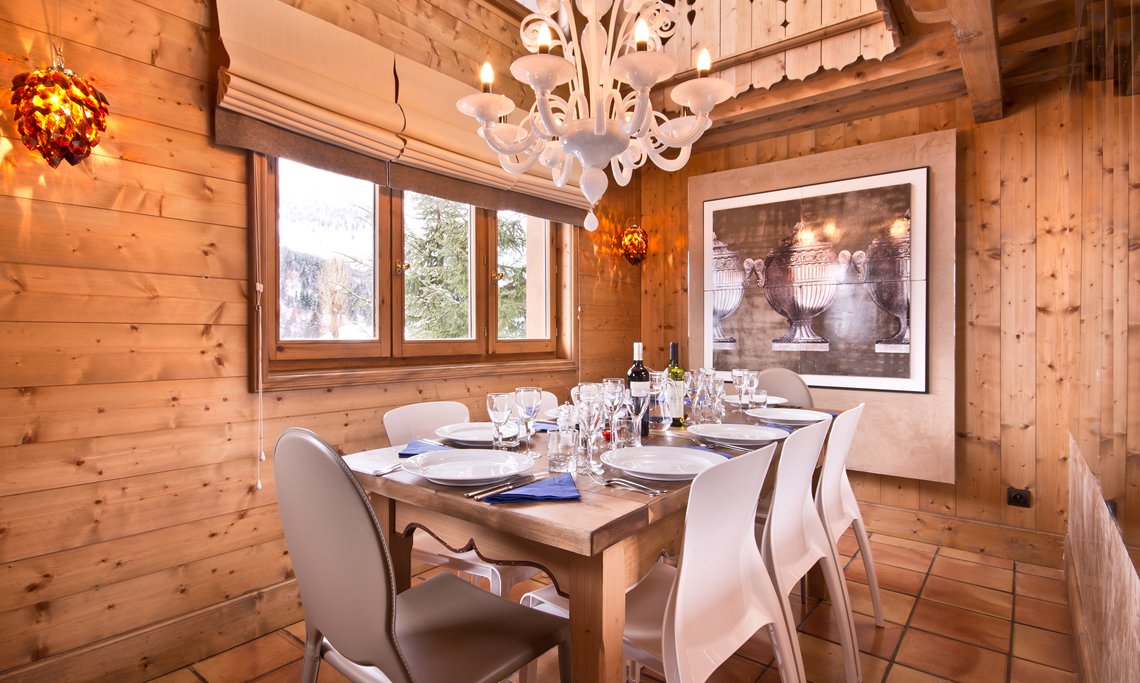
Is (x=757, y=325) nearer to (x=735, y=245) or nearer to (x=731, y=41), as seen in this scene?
(x=735, y=245)

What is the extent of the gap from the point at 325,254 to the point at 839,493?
2.27 metres

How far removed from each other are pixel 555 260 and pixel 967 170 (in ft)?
7.67

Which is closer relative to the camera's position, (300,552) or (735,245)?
(300,552)

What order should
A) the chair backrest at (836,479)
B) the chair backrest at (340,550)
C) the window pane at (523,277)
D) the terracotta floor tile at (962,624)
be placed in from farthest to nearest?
the window pane at (523,277) → the terracotta floor tile at (962,624) → the chair backrest at (836,479) → the chair backrest at (340,550)

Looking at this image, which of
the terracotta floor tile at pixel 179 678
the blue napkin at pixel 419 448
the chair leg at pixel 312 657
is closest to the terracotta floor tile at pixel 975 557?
the blue napkin at pixel 419 448

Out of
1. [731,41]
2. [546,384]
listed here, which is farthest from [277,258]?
[731,41]

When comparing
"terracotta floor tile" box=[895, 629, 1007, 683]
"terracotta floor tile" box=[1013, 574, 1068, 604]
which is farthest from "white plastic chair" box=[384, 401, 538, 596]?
"terracotta floor tile" box=[1013, 574, 1068, 604]

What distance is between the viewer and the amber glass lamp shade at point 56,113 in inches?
62.1

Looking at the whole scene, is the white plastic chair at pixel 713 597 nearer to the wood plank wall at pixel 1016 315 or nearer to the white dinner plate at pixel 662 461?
the white dinner plate at pixel 662 461

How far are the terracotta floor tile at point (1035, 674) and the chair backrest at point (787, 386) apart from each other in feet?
3.96

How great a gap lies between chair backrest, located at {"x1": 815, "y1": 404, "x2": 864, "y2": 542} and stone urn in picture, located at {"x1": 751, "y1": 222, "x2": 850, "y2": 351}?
154 centimetres

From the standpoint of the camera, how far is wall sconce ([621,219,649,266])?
4.04 meters

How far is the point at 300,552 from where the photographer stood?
117 cm

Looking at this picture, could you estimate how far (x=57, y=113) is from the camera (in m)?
1.59
